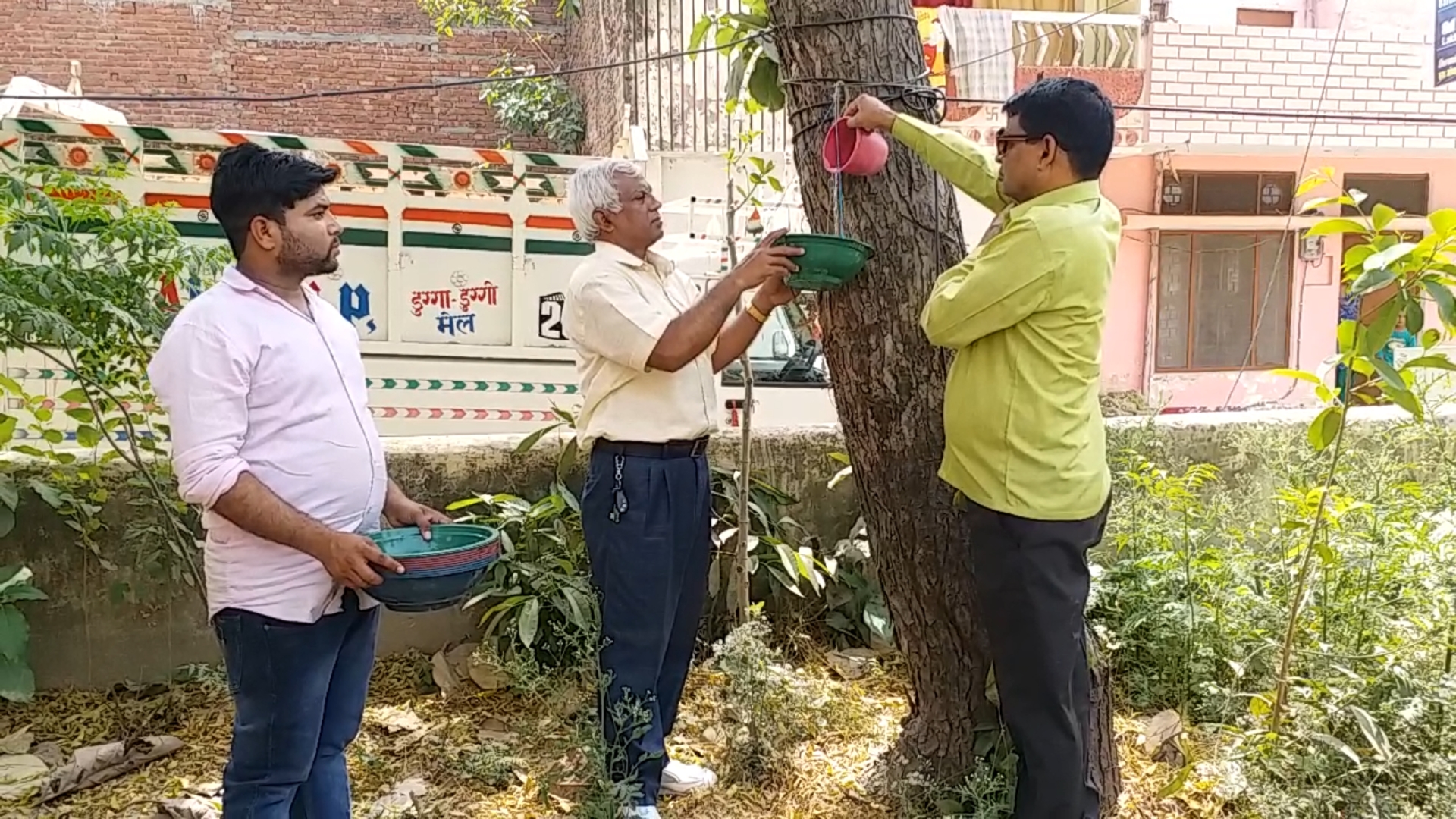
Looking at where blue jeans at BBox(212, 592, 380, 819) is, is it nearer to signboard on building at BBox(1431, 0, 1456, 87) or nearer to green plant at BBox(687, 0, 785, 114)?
green plant at BBox(687, 0, 785, 114)

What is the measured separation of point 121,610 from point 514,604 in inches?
48.9

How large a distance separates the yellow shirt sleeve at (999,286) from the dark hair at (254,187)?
1246mm

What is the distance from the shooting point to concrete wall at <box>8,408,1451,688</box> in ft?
11.0

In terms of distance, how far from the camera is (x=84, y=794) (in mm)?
2885

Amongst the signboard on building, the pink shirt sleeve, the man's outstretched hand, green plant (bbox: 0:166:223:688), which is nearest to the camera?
the pink shirt sleeve

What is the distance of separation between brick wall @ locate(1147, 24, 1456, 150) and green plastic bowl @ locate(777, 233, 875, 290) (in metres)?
7.35

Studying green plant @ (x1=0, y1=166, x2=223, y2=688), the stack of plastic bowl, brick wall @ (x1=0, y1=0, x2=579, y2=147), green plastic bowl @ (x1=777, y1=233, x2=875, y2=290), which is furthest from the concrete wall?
brick wall @ (x1=0, y1=0, x2=579, y2=147)

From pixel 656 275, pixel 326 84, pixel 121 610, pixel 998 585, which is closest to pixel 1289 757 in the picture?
pixel 998 585

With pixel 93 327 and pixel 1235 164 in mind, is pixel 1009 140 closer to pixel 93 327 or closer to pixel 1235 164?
pixel 93 327

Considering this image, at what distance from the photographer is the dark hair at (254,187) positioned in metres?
1.97

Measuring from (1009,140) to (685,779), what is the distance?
6.08ft

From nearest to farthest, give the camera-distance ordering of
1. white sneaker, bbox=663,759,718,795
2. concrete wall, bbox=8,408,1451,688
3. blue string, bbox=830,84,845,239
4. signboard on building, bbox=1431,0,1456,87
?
blue string, bbox=830,84,845,239 → white sneaker, bbox=663,759,718,795 → concrete wall, bbox=8,408,1451,688 → signboard on building, bbox=1431,0,1456,87

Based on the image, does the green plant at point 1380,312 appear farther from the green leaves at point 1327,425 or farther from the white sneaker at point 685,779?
the white sneaker at point 685,779

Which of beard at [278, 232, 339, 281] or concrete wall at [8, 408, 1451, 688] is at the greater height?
beard at [278, 232, 339, 281]
